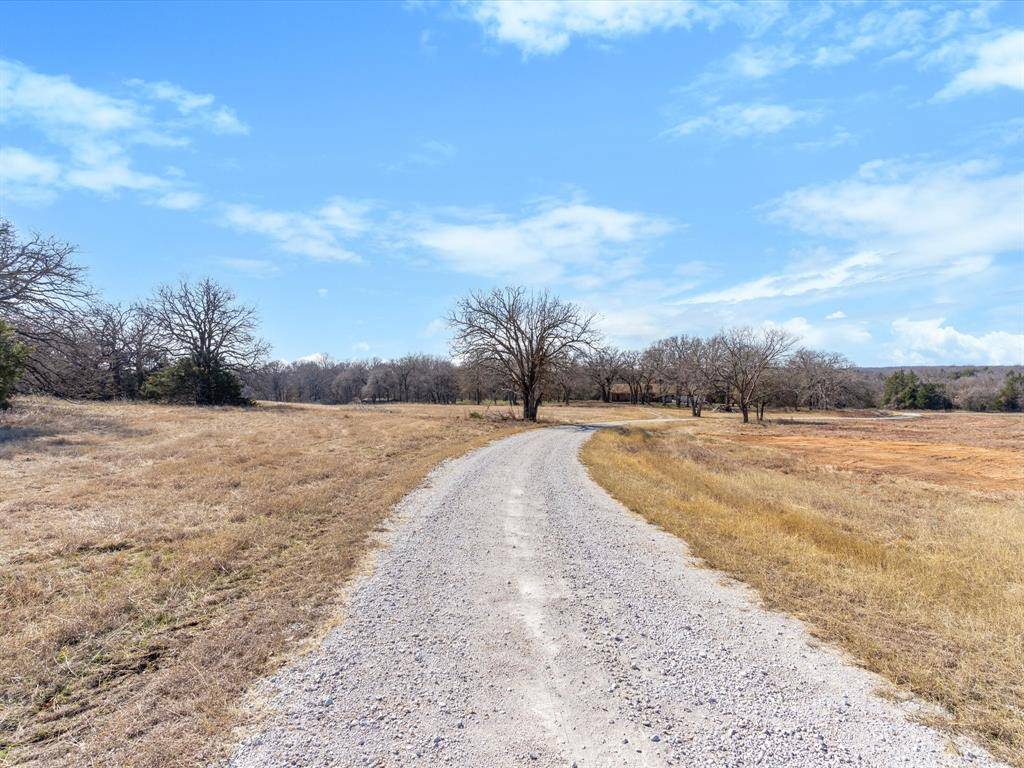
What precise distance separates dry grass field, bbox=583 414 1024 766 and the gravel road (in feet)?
1.71

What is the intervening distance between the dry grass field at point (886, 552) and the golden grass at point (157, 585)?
226 inches

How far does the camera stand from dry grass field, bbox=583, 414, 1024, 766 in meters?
4.08

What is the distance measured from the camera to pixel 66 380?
26.0 metres

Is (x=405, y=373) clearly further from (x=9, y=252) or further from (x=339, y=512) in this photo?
(x=339, y=512)

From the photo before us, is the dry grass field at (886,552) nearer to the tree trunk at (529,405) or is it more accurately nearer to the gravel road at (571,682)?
the gravel road at (571,682)

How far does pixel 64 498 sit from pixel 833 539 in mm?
16251

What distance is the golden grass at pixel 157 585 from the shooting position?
348 centimetres

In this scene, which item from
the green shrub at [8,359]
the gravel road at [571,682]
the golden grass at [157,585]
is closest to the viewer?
the gravel road at [571,682]

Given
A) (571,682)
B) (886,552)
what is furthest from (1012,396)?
(571,682)

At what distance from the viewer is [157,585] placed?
5.96 metres

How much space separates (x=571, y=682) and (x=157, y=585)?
5590 millimetres

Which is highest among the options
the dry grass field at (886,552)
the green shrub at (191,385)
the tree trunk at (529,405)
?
the green shrub at (191,385)

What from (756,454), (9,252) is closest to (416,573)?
(756,454)

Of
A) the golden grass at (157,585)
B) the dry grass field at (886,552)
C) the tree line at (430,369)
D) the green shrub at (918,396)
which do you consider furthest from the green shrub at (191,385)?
the green shrub at (918,396)
